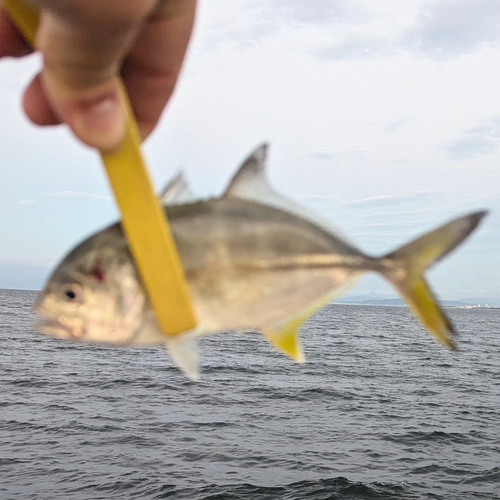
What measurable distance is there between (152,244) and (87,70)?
648 millimetres

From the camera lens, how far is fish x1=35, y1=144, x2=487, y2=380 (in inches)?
50.8

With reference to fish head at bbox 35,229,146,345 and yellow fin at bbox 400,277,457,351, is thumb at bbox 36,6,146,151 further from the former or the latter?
yellow fin at bbox 400,277,457,351

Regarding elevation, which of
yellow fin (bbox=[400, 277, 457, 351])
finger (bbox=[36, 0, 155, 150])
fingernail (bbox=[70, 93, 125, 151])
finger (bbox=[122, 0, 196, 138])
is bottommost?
yellow fin (bbox=[400, 277, 457, 351])

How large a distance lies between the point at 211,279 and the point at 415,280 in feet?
1.64

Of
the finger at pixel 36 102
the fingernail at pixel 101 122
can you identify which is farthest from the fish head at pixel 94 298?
the finger at pixel 36 102

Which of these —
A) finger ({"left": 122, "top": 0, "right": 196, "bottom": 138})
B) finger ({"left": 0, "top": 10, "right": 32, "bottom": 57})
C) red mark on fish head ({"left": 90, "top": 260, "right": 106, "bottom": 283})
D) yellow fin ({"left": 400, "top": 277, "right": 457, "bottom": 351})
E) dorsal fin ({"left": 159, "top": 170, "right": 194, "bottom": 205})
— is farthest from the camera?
finger ({"left": 0, "top": 10, "right": 32, "bottom": 57})

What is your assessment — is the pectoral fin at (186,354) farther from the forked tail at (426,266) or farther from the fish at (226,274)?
the forked tail at (426,266)

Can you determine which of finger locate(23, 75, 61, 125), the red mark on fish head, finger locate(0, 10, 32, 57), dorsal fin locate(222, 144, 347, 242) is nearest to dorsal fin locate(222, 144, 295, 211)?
dorsal fin locate(222, 144, 347, 242)

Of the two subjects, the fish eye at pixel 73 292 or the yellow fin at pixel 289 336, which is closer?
the fish eye at pixel 73 292

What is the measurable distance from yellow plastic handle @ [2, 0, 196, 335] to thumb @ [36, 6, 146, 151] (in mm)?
126

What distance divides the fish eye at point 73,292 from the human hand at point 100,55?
34 centimetres

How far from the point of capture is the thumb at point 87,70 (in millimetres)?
1412

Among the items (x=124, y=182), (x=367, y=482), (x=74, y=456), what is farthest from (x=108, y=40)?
(x=74, y=456)

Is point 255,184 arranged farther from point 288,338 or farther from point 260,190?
point 288,338
